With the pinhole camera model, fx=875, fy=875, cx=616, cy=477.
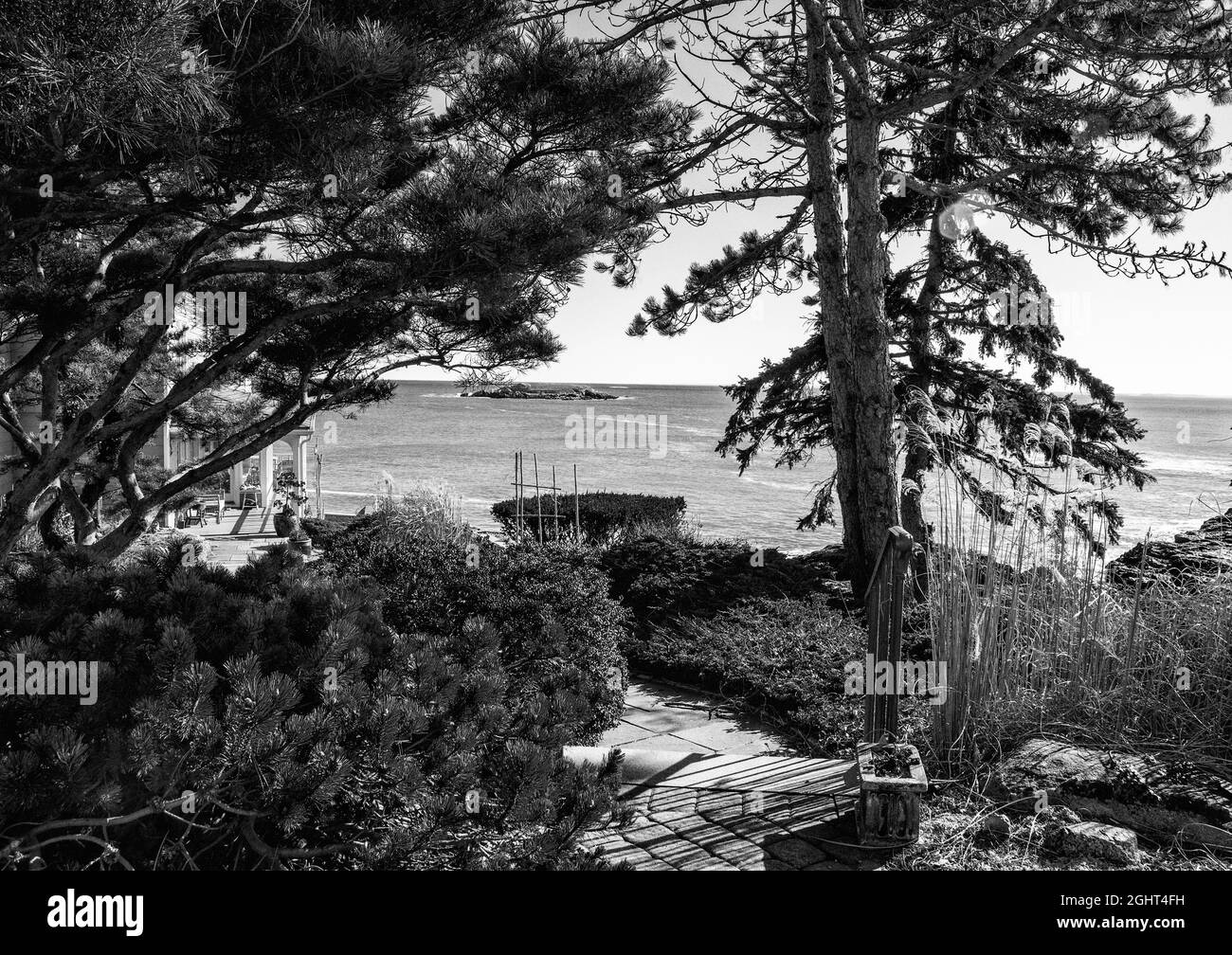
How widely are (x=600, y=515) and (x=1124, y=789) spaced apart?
8.34 metres

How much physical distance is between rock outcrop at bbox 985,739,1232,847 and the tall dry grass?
0.15m

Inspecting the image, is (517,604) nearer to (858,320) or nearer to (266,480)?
(858,320)

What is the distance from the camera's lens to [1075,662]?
371cm

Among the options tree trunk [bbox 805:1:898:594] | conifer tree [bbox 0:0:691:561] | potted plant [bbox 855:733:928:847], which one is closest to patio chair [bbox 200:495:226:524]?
conifer tree [bbox 0:0:691:561]

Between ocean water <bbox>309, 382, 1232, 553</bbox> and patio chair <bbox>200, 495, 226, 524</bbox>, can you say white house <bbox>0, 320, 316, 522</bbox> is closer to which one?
patio chair <bbox>200, 495, 226, 524</bbox>

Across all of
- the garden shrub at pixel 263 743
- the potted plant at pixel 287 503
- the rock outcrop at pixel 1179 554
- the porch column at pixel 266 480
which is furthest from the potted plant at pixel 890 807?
the porch column at pixel 266 480

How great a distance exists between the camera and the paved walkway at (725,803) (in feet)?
9.77

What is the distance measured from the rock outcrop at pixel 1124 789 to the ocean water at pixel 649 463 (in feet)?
3.69

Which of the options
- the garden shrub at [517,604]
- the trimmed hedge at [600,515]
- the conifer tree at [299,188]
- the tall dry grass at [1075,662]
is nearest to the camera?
the tall dry grass at [1075,662]

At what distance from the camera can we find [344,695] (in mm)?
2354

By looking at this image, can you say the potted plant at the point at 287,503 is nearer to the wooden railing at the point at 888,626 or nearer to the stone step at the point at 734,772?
the stone step at the point at 734,772

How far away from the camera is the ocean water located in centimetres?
2050
